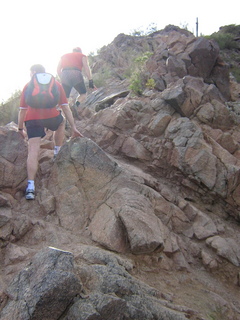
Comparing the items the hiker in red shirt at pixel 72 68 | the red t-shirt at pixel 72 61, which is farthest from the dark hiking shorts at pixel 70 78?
the red t-shirt at pixel 72 61

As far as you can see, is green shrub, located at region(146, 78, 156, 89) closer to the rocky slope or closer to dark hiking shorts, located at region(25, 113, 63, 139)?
the rocky slope

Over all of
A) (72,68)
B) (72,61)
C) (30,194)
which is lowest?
(30,194)

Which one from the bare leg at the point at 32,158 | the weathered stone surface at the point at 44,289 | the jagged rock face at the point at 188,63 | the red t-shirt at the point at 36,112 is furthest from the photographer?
the jagged rock face at the point at 188,63

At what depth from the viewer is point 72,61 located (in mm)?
7094

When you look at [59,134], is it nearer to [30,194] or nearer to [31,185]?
[31,185]

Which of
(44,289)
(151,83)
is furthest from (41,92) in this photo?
(151,83)

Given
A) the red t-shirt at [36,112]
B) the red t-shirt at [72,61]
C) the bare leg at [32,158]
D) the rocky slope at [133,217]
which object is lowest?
the rocky slope at [133,217]

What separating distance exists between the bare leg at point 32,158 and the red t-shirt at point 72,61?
2922 mm

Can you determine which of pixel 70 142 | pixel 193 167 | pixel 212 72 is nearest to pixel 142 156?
pixel 193 167

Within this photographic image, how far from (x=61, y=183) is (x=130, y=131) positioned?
2.46 meters

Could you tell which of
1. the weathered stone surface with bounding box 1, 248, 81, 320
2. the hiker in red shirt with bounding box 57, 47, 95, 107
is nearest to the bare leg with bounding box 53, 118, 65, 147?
the hiker in red shirt with bounding box 57, 47, 95, 107

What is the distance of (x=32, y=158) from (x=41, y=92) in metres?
1.15

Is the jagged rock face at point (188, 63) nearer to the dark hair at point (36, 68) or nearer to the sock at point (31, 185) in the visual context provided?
the dark hair at point (36, 68)

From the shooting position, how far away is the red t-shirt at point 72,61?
7.07 meters
